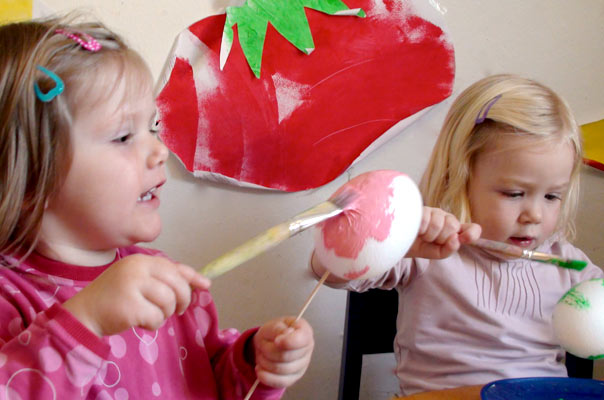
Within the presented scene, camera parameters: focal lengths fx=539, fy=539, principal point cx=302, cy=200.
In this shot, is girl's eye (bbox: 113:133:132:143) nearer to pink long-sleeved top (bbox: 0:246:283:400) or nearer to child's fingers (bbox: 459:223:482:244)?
pink long-sleeved top (bbox: 0:246:283:400)

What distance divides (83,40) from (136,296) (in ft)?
1.17

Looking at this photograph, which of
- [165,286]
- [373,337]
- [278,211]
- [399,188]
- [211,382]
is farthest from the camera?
[278,211]

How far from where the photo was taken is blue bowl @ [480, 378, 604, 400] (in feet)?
2.31

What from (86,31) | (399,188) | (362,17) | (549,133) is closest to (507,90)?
(549,133)

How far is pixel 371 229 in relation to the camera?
62 centimetres

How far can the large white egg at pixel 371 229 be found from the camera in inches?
24.4

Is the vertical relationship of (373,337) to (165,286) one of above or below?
below

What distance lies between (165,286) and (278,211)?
68cm

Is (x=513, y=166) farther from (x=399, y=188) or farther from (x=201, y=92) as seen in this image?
(x=201, y=92)

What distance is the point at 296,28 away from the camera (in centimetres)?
110

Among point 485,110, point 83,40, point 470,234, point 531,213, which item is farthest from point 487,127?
point 83,40

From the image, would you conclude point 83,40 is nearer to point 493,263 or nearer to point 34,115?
point 34,115

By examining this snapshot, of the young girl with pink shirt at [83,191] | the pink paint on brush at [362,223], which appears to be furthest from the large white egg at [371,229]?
the young girl with pink shirt at [83,191]

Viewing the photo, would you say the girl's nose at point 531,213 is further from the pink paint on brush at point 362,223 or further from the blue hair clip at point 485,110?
the pink paint on brush at point 362,223
